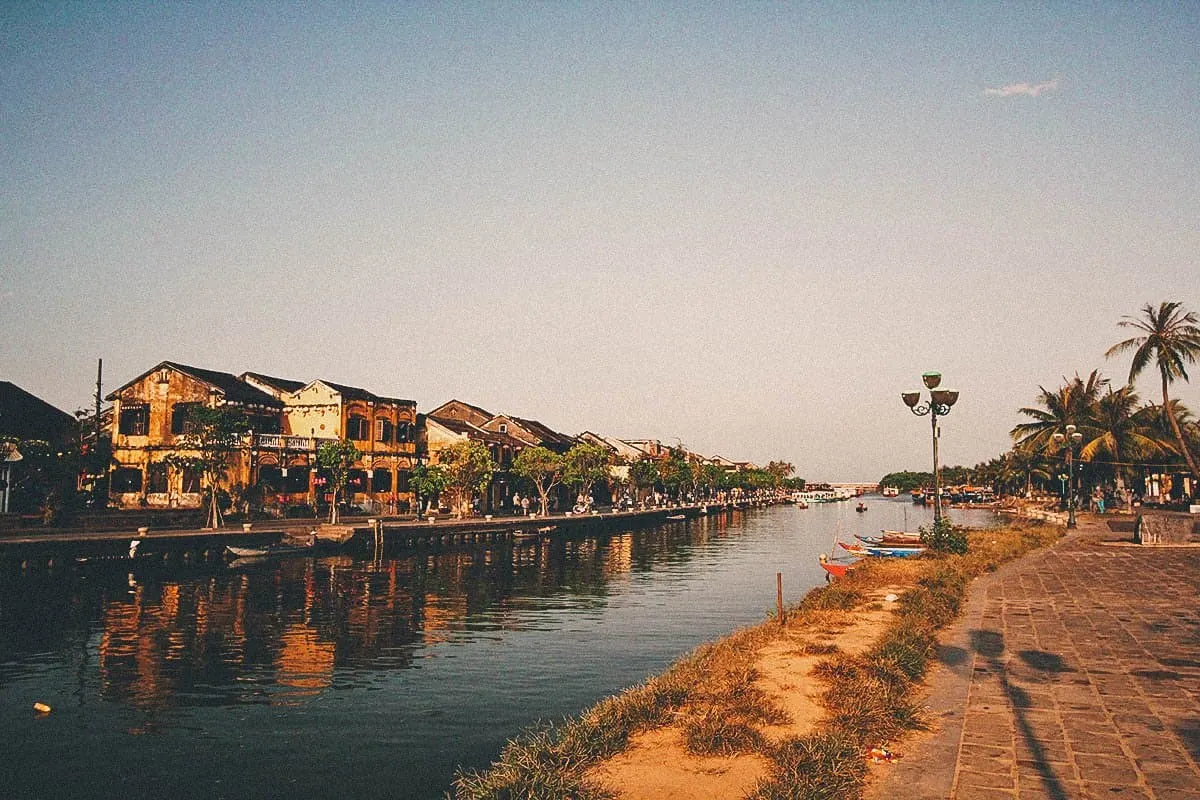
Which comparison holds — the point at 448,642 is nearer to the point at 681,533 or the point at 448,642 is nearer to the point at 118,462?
the point at 118,462

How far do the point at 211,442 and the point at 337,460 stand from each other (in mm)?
7809

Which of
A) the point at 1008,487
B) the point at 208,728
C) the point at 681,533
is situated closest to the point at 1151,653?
the point at 208,728

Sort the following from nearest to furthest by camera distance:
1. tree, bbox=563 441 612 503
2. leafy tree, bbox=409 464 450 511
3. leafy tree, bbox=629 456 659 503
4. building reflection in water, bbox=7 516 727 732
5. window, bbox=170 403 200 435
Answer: building reflection in water, bbox=7 516 727 732 < window, bbox=170 403 200 435 < leafy tree, bbox=409 464 450 511 < tree, bbox=563 441 612 503 < leafy tree, bbox=629 456 659 503

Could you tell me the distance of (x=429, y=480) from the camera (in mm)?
61969

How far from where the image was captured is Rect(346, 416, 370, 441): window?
62188 mm

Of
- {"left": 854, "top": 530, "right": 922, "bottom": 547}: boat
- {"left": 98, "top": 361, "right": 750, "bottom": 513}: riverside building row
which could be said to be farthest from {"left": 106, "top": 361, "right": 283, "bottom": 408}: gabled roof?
{"left": 854, "top": 530, "right": 922, "bottom": 547}: boat

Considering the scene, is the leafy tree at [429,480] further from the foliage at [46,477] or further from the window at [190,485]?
the foliage at [46,477]

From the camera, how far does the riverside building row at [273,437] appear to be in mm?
56656

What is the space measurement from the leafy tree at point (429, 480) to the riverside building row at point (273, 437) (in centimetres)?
308

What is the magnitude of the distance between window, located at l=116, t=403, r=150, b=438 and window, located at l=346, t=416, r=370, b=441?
44.4ft

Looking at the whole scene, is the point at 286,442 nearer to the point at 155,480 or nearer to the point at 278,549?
the point at 155,480

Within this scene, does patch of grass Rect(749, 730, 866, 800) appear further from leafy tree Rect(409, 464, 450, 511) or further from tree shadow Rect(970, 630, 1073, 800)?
leafy tree Rect(409, 464, 450, 511)

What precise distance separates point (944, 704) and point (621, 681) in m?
9.33

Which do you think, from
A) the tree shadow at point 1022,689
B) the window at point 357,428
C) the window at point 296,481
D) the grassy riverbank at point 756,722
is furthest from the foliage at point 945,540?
the window at point 357,428
